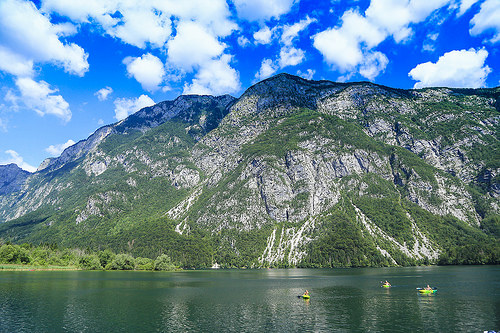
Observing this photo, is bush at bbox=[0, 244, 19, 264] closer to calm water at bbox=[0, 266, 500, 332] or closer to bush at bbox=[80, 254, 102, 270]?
bush at bbox=[80, 254, 102, 270]

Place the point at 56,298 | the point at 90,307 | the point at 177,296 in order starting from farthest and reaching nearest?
the point at 177,296 → the point at 56,298 → the point at 90,307

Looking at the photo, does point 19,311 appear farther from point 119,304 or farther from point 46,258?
point 46,258

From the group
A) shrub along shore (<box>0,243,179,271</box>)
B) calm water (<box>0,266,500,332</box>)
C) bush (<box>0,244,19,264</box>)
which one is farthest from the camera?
shrub along shore (<box>0,243,179,271</box>)

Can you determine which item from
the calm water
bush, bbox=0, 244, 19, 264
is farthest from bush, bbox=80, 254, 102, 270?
the calm water

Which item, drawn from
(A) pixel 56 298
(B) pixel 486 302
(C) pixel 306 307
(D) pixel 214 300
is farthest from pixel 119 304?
(B) pixel 486 302

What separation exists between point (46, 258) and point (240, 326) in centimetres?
19401

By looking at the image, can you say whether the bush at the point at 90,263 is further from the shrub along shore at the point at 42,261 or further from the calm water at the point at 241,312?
the calm water at the point at 241,312

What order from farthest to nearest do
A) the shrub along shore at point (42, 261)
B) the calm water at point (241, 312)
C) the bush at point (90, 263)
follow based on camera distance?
the bush at point (90, 263), the shrub along shore at point (42, 261), the calm water at point (241, 312)

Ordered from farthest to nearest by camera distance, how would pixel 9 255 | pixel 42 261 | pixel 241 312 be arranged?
pixel 42 261 → pixel 9 255 → pixel 241 312

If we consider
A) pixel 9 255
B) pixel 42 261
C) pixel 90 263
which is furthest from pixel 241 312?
pixel 90 263

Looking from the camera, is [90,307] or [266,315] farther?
[90,307]

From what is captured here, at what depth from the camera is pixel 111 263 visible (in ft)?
652

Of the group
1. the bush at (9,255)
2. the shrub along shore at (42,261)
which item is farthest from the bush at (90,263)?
the bush at (9,255)

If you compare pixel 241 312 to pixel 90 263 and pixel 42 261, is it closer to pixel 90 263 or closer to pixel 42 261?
pixel 42 261
